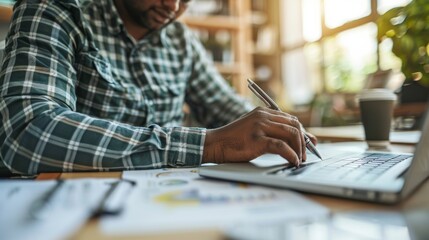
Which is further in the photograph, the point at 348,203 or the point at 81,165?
the point at 81,165

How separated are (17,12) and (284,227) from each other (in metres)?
0.79

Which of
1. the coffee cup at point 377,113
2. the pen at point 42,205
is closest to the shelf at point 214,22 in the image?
the coffee cup at point 377,113

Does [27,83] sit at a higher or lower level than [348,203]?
higher

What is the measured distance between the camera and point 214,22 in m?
3.53

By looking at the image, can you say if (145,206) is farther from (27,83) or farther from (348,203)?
(27,83)

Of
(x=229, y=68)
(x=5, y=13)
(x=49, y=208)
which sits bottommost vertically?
(x=49, y=208)

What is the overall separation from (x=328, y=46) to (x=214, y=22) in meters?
1.24

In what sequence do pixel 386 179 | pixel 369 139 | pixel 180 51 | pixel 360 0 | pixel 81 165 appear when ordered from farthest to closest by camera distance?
pixel 360 0 < pixel 180 51 < pixel 369 139 < pixel 81 165 < pixel 386 179

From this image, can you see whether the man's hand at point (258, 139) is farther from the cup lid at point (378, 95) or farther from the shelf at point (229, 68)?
the shelf at point (229, 68)

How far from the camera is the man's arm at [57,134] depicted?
577 millimetres

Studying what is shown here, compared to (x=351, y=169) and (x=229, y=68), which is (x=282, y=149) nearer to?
(x=351, y=169)

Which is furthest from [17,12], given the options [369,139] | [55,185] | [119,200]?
[369,139]

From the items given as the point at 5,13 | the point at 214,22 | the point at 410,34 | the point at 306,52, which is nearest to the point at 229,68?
the point at 214,22

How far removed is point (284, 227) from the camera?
29 centimetres
